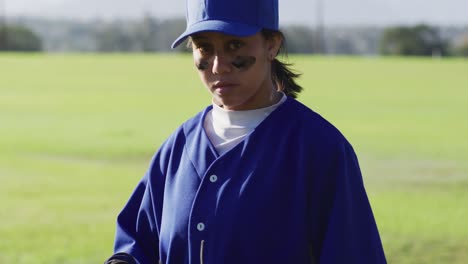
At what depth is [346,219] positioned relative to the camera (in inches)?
91.9

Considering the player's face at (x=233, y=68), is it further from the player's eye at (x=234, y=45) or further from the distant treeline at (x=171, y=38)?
the distant treeline at (x=171, y=38)

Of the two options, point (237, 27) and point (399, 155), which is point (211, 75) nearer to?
point (237, 27)

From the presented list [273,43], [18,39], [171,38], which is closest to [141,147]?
[273,43]

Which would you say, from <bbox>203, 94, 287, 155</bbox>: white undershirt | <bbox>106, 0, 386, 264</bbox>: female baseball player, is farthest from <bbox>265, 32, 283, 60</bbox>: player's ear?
<bbox>203, 94, 287, 155</bbox>: white undershirt

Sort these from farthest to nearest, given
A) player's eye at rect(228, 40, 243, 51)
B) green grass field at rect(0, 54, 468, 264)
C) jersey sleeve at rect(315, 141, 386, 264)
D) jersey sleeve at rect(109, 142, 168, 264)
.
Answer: green grass field at rect(0, 54, 468, 264), jersey sleeve at rect(109, 142, 168, 264), player's eye at rect(228, 40, 243, 51), jersey sleeve at rect(315, 141, 386, 264)

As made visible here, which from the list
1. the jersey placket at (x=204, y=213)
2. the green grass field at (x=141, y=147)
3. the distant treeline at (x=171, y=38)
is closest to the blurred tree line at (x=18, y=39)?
the distant treeline at (x=171, y=38)

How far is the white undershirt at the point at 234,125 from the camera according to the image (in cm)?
245

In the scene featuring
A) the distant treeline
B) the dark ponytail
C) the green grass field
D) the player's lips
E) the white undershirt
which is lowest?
the distant treeline

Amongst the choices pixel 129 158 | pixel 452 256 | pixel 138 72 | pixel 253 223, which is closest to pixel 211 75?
pixel 253 223

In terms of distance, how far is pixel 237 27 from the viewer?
93.9 inches

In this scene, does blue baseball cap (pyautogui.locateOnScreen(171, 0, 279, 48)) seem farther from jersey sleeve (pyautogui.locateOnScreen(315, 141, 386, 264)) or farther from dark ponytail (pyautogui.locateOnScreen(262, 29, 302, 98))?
jersey sleeve (pyautogui.locateOnScreen(315, 141, 386, 264))

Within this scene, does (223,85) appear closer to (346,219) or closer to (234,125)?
(234,125)

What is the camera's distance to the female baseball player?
233 centimetres

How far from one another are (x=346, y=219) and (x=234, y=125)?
339 mm
